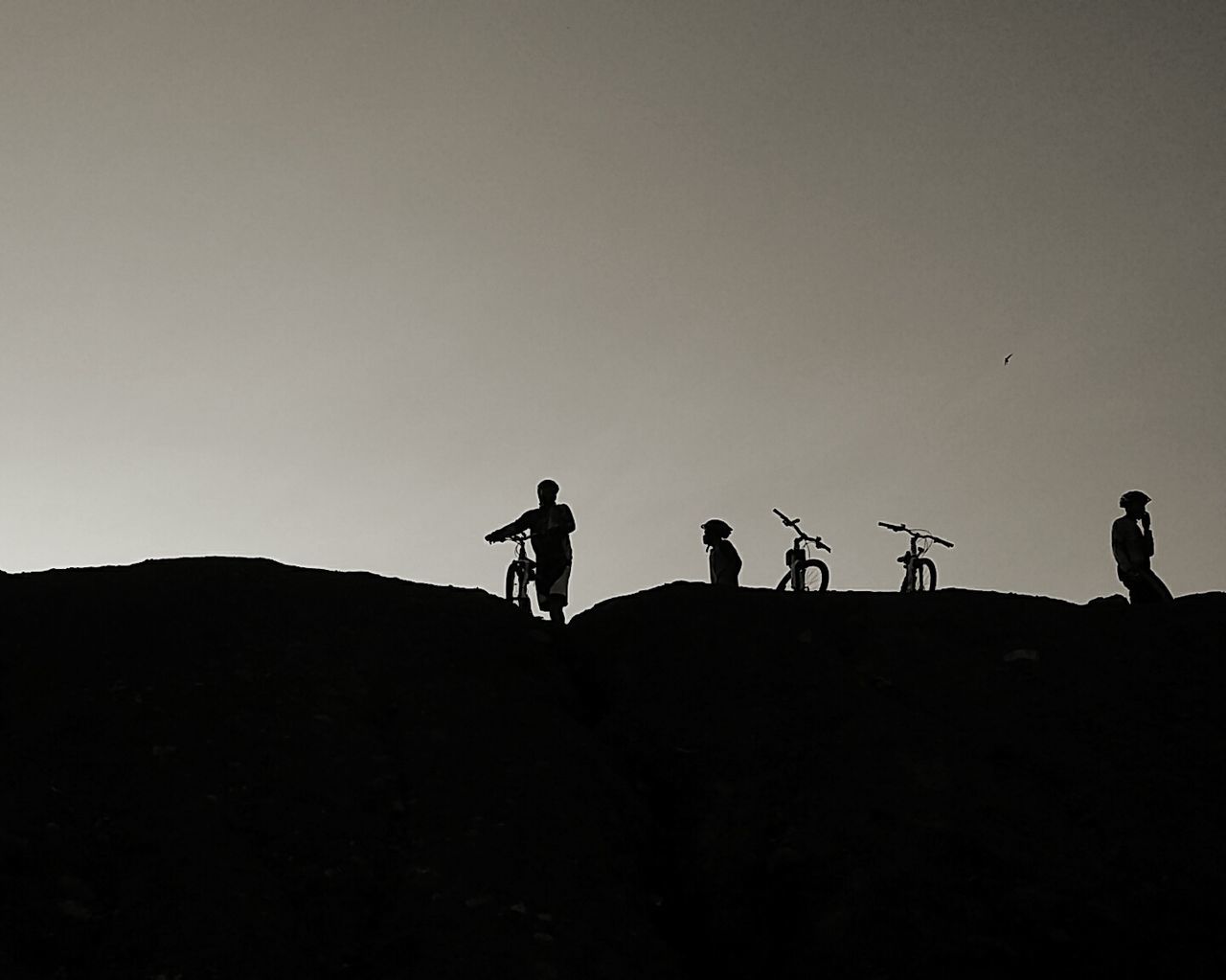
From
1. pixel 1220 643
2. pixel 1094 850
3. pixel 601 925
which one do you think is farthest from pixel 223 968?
pixel 1220 643

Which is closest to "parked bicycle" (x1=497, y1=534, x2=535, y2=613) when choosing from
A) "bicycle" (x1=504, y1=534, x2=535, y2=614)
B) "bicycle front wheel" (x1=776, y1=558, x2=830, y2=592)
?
"bicycle" (x1=504, y1=534, x2=535, y2=614)

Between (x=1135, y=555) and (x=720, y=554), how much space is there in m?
5.84

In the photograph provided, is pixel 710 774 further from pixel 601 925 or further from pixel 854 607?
pixel 854 607

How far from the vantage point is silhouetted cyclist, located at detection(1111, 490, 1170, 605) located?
17.6 m

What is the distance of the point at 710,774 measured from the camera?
12.0m

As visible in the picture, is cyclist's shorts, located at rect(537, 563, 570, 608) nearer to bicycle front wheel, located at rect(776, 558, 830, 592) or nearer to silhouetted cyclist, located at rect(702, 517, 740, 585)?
silhouetted cyclist, located at rect(702, 517, 740, 585)

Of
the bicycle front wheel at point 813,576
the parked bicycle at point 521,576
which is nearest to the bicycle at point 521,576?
the parked bicycle at point 521,576

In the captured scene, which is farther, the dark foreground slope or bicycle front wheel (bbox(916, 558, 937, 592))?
bicycle front wheel (bbox(916, 558, 937, 592))

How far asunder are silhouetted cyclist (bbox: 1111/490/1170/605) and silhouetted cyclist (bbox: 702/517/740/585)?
5.37m

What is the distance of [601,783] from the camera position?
39.1ft

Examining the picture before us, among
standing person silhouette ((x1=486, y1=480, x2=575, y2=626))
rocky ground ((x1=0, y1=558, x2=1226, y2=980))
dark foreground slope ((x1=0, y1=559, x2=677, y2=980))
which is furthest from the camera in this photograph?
standing person silhouette ((x1=486, y1=480, x2=575, y2=626))

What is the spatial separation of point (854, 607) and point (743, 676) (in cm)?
246

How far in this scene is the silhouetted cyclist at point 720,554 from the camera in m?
19.0

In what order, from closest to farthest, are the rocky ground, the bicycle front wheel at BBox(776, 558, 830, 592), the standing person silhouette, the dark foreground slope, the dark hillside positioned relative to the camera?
1. the dark foreground slope
2. the rocky ground
3. the dark hillside
4. the standing person silhouette
5. the bicycle front wheel at BBox(776, 558, 830, 592)
